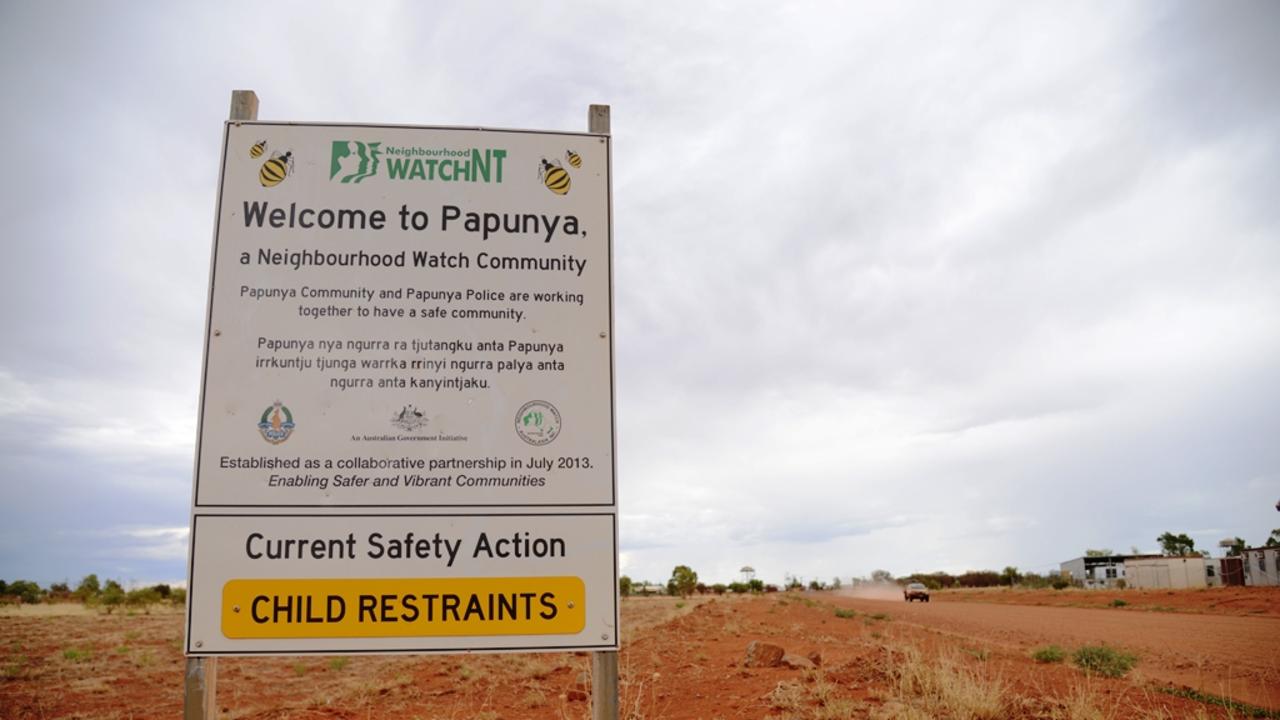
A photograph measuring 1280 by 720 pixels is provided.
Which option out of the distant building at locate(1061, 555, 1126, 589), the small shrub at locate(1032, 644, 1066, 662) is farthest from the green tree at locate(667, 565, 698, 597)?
the small shrub at locate(1032, 644, 1066, 662)

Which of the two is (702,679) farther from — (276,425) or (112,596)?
(112,596)

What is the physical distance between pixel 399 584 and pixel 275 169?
2182mm

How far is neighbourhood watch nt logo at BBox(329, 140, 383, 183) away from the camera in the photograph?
4.11 meters

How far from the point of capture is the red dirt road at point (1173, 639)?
36.4 feet

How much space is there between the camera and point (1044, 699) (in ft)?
24.8

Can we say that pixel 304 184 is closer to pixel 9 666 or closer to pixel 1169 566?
pixel 9 666

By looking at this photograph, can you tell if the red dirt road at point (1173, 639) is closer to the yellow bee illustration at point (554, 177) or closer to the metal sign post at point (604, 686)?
the metal sign post at point (604, 686)

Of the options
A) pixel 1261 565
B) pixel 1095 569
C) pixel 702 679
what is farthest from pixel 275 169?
pixel 1095 569

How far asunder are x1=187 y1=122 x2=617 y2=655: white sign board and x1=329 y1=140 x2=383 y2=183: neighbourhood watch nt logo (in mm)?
12

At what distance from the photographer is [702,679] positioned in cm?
973

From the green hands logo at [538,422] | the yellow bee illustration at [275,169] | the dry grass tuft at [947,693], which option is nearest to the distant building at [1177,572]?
the dry grass tuft at [947,693]

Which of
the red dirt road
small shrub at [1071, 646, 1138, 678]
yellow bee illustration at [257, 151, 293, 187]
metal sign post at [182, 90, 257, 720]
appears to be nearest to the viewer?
metal sign post at [182, 90, 257, 720]

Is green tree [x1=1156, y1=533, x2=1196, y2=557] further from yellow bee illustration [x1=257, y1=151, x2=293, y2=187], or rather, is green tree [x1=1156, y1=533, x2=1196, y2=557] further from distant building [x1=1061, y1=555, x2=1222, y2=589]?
yellow bee illustration [x1=257, y1=151, x2=293, y2=187]

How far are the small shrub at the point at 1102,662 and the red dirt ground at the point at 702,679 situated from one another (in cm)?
39
